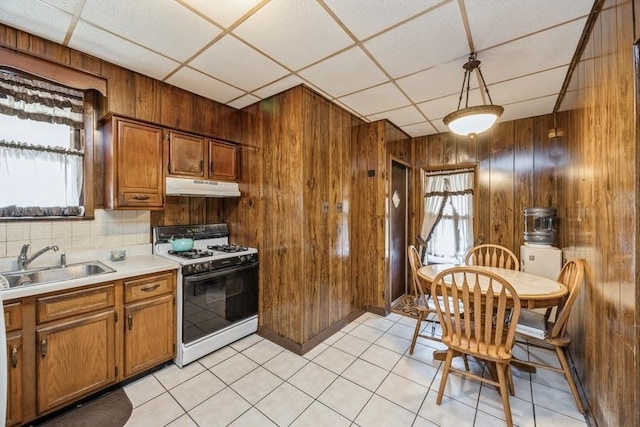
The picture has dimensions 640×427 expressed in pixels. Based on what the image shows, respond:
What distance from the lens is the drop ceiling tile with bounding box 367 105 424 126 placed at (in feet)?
10.3

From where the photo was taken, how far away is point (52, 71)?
1.99 m

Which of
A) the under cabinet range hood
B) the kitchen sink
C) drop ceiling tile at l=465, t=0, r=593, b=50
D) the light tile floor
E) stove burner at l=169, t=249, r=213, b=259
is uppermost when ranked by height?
drop ceiling tile at l=465, t=0, r=593, b=50

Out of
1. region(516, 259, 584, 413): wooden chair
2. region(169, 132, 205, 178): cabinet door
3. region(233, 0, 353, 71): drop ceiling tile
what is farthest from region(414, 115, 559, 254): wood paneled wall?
region(169, 132, 205, 178): cabinet door

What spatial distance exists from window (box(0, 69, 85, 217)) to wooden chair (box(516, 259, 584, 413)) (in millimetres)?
3767

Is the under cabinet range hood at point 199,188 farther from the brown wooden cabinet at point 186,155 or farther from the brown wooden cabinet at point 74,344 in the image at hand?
the brown wooden cabinet at point 74,344

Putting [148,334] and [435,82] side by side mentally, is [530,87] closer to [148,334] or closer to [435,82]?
[435,82]

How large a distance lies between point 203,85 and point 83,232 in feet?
5.63

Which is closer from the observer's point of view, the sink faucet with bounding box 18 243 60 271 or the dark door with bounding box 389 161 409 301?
the sink faucet with bounding box 18 243 60 271

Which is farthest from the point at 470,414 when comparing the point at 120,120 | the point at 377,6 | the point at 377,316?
the point at 120,120

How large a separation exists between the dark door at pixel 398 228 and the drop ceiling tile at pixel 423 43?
167 cm

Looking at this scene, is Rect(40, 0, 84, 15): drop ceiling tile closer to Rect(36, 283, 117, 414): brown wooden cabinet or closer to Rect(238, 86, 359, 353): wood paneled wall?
Rect(238, 86, 359, 353): wood paneled wall

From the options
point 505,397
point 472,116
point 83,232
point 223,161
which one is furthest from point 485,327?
point 83,232

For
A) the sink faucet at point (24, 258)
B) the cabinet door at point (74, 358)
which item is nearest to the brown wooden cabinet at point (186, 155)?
the sink faucet at point (24, 258)

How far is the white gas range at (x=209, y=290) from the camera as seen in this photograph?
2.31m
